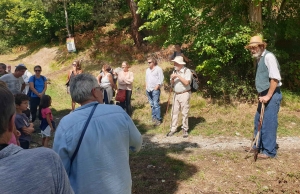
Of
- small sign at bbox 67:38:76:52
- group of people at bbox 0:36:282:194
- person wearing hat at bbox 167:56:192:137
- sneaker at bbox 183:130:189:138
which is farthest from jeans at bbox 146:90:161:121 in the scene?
small sign at bbox 67:38:76:52

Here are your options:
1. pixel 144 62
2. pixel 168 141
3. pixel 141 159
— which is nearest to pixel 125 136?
pixel 141 159

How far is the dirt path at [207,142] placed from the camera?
20.8 ft

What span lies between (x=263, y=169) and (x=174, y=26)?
17.6 ft

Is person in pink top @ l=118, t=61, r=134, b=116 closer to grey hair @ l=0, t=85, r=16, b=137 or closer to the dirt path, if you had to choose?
the dirt path

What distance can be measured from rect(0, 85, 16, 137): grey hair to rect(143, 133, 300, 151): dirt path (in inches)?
213

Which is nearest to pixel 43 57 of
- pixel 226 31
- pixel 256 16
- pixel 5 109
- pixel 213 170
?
pixel 226 31

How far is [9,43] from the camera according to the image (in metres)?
26.9

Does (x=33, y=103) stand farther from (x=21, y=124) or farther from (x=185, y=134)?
(x=185, y=134)

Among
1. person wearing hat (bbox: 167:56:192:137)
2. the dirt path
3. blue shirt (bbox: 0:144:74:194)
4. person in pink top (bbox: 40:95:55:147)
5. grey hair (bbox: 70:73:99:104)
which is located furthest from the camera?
person wearing hat (bbox: 167:56:192:137)

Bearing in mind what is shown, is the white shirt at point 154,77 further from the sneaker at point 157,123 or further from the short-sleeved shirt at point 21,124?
the short-sleeved shirt at point 21,124

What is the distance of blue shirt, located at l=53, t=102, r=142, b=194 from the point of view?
7.53 ft

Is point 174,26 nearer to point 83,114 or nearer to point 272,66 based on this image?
point 272,66

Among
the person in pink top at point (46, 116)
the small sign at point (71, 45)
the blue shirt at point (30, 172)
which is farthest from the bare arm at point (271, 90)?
the small sign at point (71, 45)

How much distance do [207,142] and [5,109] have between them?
19.4ft
